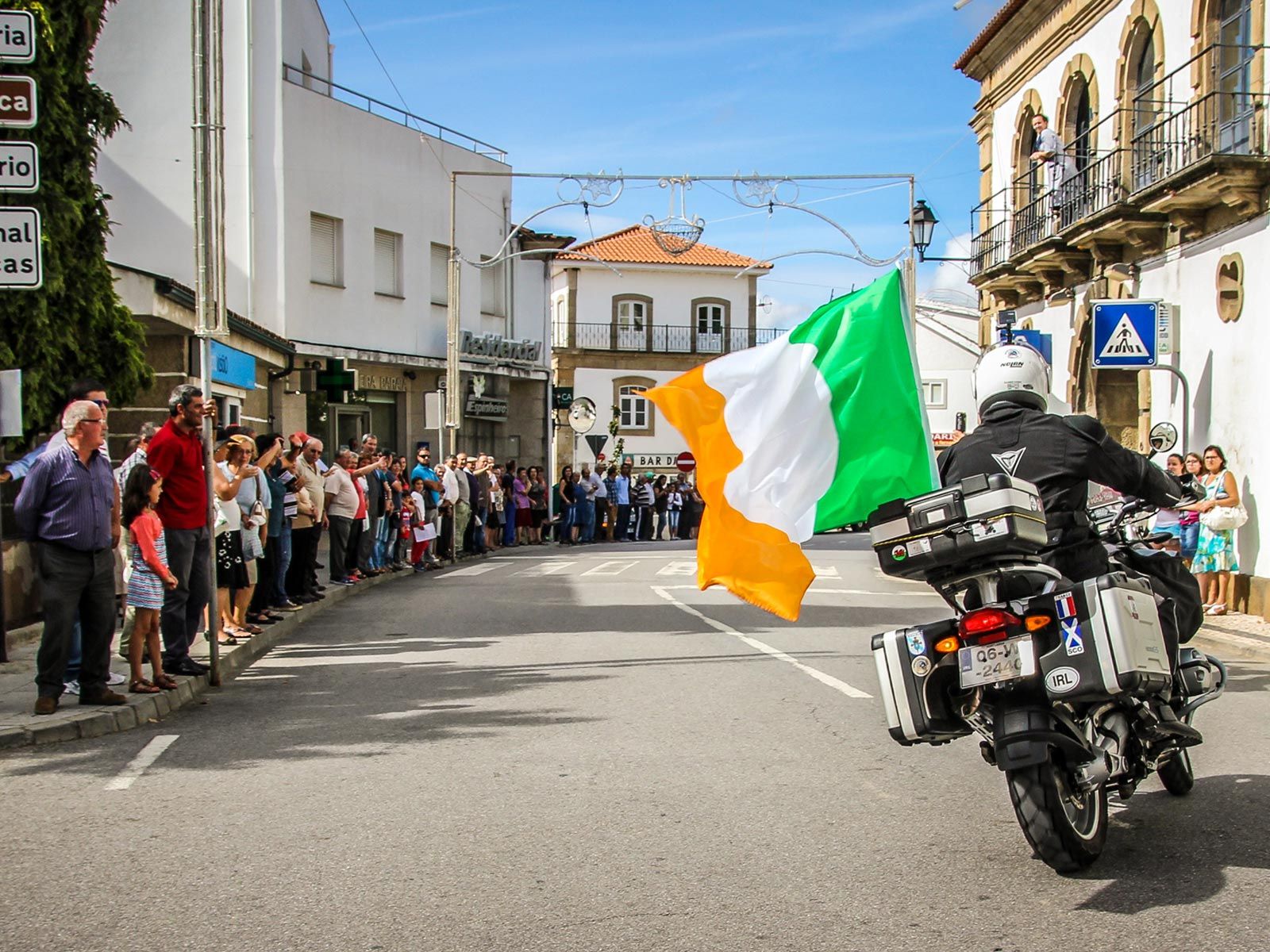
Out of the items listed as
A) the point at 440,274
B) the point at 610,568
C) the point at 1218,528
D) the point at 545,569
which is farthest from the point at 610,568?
the point at 440,274

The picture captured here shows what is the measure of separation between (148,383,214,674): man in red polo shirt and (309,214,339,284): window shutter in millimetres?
22238

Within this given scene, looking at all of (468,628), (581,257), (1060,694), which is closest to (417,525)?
(468,628)

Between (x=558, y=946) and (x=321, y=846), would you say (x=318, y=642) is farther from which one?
(x=558, y=946)

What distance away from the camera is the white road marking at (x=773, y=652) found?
10.0 meters

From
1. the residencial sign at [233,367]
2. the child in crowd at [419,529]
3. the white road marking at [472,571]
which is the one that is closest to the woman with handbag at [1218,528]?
the white road marking at [472,571]

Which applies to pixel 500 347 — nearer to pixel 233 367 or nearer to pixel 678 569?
pixel 233 367

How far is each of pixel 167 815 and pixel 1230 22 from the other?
1639 centimetres

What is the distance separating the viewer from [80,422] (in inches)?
366

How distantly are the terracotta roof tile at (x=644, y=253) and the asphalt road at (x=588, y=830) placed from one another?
184 feet

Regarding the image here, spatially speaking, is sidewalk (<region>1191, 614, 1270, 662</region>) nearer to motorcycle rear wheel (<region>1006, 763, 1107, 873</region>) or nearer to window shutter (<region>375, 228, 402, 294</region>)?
motorcycle rear wheel (<region>1006, 763, 1107, 873</region>)

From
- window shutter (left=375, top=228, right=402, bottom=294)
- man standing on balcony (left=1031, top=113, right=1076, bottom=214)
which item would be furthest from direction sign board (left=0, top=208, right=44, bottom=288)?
window shutter (left=375, top=228, right=402, bottom=294)

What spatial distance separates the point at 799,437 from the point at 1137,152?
16.6m

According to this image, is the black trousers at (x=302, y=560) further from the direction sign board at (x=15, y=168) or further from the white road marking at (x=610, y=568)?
the direction sign board at (x=15, y=168)

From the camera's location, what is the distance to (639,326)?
6531cm
